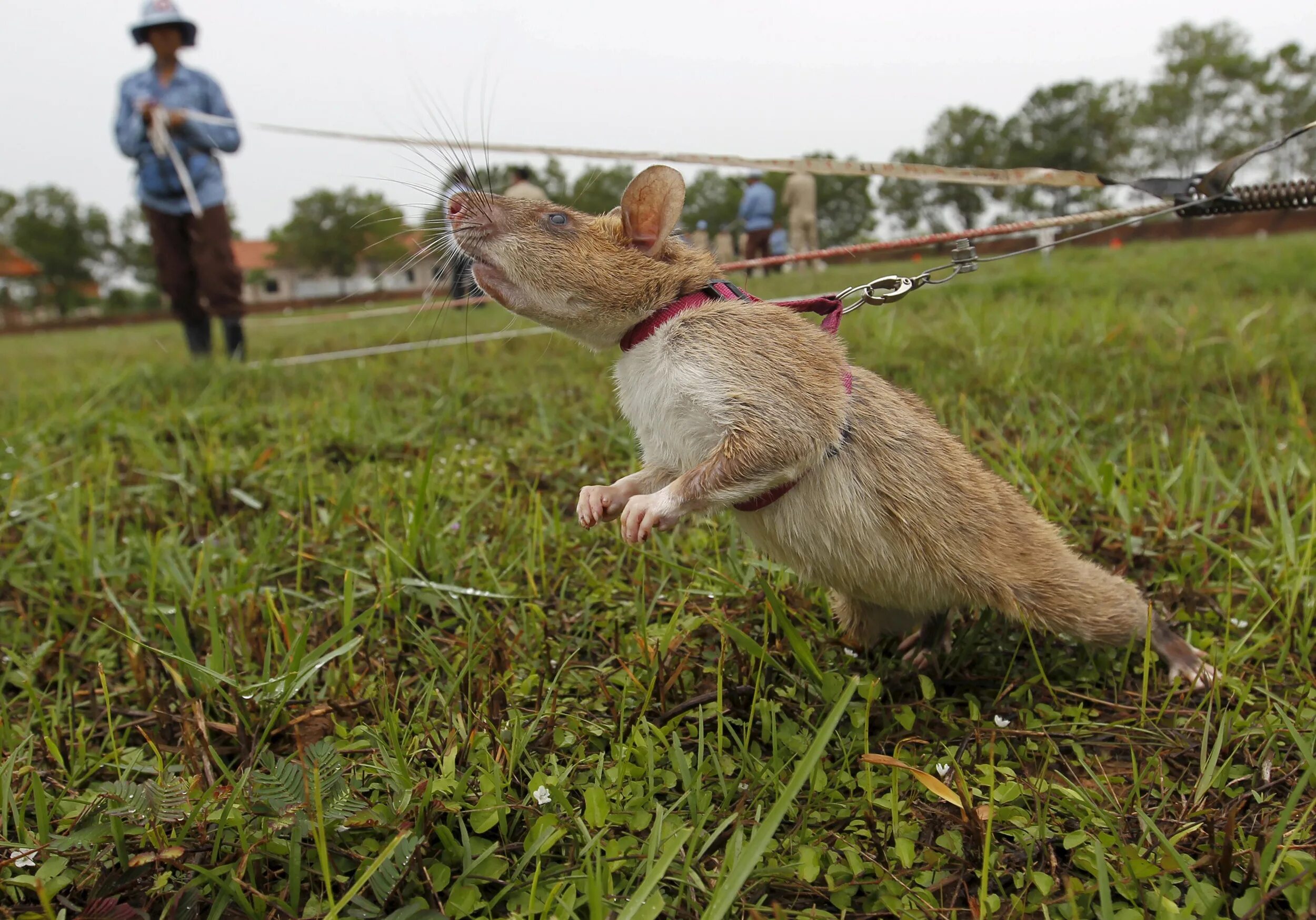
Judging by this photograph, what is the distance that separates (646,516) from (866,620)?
0.89m

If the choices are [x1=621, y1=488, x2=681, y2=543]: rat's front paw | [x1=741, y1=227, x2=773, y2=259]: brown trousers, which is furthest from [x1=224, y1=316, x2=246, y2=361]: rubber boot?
[x1=741, y1=227, x2=773, y2=259]: brown trousers

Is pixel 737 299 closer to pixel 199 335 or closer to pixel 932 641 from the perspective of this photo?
pixel 932 641

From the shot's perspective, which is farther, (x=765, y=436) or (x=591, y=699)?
(x=591, y=699)

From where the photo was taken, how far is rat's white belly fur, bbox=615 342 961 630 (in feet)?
5.40

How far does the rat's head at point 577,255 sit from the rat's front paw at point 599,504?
1.05 ft

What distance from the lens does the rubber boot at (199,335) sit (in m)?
6.47

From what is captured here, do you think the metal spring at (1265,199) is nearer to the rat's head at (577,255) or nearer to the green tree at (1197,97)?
the rat's head at (577,255)

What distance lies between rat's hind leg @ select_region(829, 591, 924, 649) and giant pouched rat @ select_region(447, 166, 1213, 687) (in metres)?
0.18

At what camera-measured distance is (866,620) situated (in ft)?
6.92

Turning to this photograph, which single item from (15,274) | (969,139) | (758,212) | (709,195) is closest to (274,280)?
(15,274)

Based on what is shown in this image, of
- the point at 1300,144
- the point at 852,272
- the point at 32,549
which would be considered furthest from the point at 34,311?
the point at 1300,144

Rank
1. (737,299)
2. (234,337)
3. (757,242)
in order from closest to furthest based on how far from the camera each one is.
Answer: (737,299) → (234,337) → (757,242)

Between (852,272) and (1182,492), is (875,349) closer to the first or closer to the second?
(1182,492)

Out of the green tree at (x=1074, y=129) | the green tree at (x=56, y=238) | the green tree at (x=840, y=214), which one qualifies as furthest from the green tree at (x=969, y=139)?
the green tree at (x=56, y=238)
